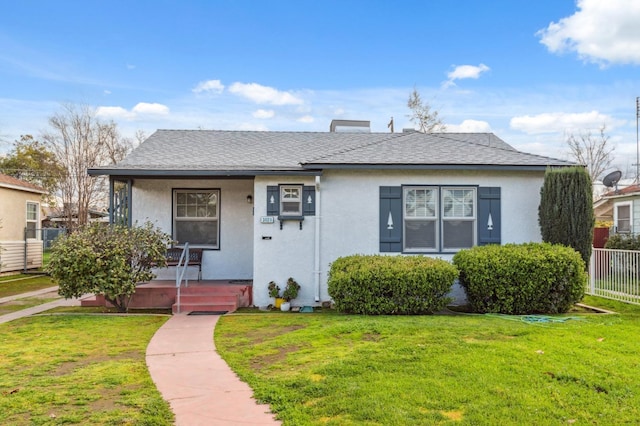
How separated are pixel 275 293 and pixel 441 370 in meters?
5.48

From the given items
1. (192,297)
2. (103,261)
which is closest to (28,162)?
(103,261)

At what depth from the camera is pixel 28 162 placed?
33219 millimetres

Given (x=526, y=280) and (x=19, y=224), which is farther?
(x=19, y=224)

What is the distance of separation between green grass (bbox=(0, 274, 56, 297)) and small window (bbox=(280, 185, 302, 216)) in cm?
864

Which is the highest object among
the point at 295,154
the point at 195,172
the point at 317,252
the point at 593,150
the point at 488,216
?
the point at 593,150

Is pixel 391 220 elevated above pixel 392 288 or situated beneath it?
elevated above

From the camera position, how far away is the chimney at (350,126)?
51.5 feet

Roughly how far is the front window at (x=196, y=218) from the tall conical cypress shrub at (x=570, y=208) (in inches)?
311

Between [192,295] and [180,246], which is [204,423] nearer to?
[192,295]

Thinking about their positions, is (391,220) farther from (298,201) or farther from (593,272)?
(593,272)

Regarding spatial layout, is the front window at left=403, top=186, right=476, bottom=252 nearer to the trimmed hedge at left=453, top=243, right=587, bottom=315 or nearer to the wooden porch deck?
the trimmed hedge at left=453, top=243, right=587, bottom=315

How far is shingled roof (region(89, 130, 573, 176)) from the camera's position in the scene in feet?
32.6

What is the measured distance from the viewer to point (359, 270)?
8.55m

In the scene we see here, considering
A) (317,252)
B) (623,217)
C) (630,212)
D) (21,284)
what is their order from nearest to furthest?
(317,252) < (21,284) < (630,212) < (623,217)
